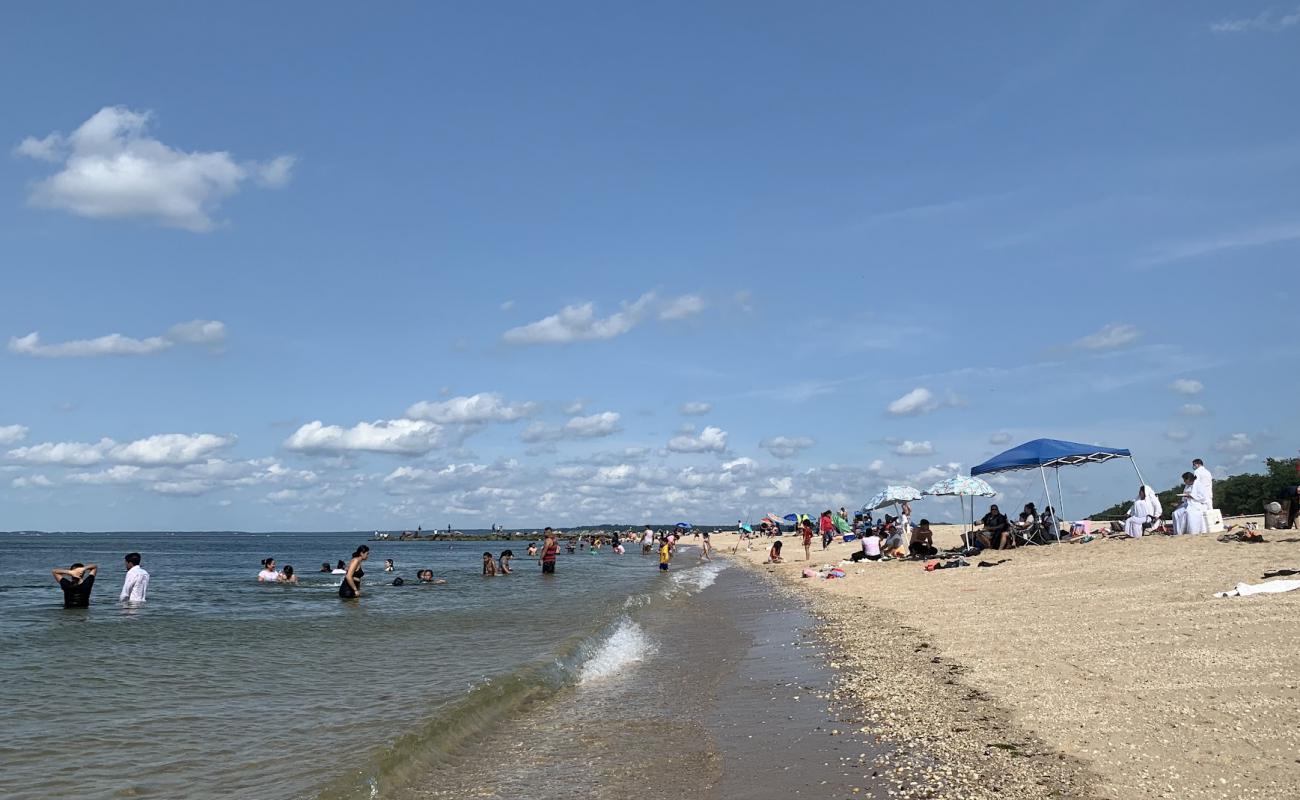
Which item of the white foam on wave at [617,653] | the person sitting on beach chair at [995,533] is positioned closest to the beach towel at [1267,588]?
the white foam on wave at [617,653]

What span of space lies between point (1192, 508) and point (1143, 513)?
235 cm

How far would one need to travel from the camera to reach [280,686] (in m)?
11.3

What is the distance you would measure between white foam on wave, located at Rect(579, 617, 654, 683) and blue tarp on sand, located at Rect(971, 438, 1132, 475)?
41.0 feet

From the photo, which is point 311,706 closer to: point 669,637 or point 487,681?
point 487,681

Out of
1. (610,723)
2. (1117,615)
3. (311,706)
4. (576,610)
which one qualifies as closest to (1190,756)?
(610,723)

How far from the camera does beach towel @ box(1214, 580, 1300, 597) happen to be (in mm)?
10469

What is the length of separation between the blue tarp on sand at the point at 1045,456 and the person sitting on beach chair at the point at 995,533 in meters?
1.36

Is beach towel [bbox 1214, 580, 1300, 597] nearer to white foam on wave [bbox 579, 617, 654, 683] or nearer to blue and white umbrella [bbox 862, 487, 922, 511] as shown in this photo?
white foam on wave [bbox 579, 617, 654, 683]

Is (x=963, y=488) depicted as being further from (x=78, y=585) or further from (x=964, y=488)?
(x=78, y=585)

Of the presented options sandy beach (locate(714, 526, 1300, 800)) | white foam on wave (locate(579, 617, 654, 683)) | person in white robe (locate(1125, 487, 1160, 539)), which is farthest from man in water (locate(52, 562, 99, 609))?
person in white robe (locate(1125, 487, 1160, 539))

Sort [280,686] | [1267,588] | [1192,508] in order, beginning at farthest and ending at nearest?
1. [1192,508]
2. [280,686]
3. [1267,588]

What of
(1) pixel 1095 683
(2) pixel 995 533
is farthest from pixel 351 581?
(1) pixel 1095 683

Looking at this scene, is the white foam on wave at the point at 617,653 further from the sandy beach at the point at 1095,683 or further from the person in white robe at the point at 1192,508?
the person in white robe at the point at 1192,508

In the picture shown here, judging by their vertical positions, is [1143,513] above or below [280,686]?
above
